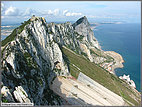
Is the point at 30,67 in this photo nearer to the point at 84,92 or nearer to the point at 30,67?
the point at 30,67

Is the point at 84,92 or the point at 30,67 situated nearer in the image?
the point at 30,67

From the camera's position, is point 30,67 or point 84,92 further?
point 84,92

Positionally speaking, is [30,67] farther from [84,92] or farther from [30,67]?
[84,92]

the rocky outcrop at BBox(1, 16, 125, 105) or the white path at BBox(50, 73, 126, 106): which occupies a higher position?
the rocky outcrop at BBox(1, 16, 125, 105)

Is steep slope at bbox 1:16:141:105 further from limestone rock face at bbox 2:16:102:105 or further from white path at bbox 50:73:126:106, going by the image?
white path at bbox 50:73:126:106

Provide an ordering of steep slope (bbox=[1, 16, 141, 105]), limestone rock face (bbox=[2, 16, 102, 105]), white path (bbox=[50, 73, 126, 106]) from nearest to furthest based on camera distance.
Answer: steep slope (bbox=[1, 16, 141, 105]) → limestone rock face (bbox=[2, 16, 102, 105]) → white path (bbox=[50, 73, 126, 106])

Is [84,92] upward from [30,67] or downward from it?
downward

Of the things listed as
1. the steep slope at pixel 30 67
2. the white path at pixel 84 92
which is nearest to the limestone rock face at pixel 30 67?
the steep slope at pixel 30 67

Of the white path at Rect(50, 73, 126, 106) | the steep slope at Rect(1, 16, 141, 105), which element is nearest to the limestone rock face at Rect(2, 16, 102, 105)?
the steep slope at Rect(1, 16, 141, 105)

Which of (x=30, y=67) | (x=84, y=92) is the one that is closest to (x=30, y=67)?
(x=30, y=67)

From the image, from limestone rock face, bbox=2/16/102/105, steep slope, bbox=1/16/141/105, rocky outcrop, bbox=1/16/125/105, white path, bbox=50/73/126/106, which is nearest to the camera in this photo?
steep slope, bbox=1/16/141/105

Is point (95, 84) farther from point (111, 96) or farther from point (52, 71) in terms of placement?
point (52, 71)

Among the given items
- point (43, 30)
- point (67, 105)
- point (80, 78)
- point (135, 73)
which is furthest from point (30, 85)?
point (135, 73)
